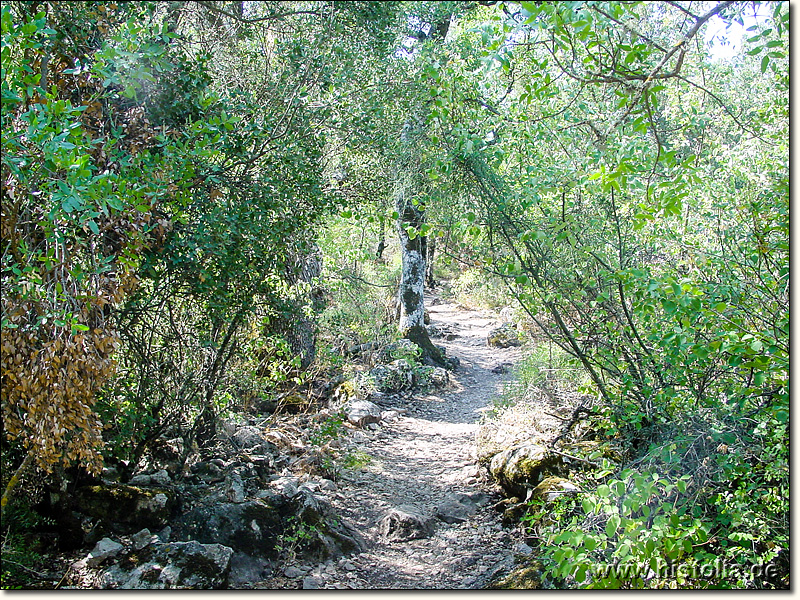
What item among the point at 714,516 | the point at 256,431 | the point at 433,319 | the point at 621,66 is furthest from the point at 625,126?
the point at 433,319

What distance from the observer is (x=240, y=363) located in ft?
16.4

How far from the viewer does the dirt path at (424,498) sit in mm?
3729

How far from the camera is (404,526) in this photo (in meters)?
4.29

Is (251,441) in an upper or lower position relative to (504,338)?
lower

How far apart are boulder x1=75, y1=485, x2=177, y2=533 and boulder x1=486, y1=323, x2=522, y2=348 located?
841 cm

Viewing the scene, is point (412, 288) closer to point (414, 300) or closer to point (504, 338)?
point (414, 300)

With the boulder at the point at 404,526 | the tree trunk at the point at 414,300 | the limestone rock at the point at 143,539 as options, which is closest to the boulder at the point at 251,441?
the boulder at the point at 404,526

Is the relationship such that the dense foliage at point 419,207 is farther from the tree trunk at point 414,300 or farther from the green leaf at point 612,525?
the tree trunk at point 414,300

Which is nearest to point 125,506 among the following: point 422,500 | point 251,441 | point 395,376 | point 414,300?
point 251,441

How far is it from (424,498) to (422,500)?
0.05 meters

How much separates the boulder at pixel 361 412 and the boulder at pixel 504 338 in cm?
477

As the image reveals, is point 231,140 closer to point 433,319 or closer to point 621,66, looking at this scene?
point 621,66

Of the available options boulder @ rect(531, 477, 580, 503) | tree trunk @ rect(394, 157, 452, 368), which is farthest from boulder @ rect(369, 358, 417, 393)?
boulder @ rect(531, 477, 580, 503)

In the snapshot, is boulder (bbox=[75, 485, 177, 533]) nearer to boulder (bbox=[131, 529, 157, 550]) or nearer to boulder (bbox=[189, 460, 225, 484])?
boulder (bbox=[131, 529, 157, 550])
